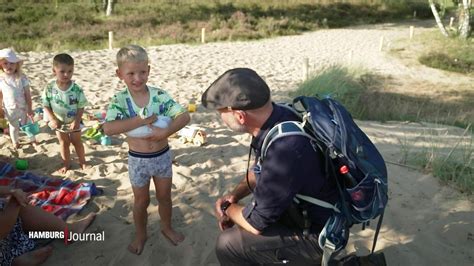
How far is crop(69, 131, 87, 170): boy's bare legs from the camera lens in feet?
13.9

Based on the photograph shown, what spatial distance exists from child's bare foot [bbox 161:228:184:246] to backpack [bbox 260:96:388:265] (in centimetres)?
139

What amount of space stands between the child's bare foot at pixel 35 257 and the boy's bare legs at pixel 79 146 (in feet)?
5.16

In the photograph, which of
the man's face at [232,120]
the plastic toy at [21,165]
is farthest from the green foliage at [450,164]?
the plastic toy at [21,165]

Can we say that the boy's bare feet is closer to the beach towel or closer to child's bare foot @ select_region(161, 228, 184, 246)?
the beach towel

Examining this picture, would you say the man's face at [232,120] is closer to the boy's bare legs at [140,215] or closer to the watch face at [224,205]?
the watch face at [224,205]

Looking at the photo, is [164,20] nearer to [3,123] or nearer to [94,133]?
[3,123]

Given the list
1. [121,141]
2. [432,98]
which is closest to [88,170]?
[121,141]

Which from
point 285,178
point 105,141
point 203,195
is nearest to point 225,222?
point 285,178

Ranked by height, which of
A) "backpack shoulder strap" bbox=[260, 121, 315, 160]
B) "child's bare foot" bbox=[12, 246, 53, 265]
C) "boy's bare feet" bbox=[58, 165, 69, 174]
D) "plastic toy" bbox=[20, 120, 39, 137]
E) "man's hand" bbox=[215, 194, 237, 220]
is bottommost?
"child's bare foot" bbox=[12, 246, 53, 265]

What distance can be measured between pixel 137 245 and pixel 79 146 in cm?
173

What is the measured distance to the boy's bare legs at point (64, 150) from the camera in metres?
4.20

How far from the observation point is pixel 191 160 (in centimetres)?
459

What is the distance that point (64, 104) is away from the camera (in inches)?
162

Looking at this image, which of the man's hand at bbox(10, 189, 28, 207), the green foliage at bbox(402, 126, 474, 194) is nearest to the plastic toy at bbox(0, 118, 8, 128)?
the man's hand at bbox(10, 189, 28, 207)
